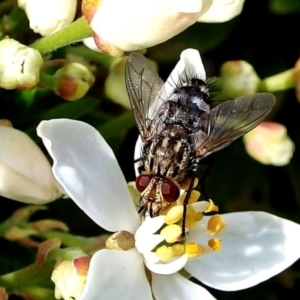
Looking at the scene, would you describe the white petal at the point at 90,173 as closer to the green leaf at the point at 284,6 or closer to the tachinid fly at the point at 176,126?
the tachinid fly at the point at 176,126

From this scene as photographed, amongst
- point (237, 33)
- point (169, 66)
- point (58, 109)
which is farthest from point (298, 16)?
point (58, 109)

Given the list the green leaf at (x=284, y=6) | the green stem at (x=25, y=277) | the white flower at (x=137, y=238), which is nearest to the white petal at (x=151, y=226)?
the white flower at (x=137, y=238)

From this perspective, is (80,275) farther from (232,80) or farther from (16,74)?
(232,80)

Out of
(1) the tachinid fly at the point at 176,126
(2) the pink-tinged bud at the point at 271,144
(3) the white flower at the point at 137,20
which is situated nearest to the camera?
(3) the white flower at the point at 137,20

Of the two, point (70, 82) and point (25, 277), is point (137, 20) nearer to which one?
point (70, 82)

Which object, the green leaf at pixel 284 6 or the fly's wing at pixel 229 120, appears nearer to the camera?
the fly's wing at pixel 229 120

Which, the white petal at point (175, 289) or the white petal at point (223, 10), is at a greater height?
the white petal at point (223, 10)

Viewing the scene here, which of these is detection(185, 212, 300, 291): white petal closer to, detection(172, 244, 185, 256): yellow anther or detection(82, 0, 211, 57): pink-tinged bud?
detection(172, 244, 185, 256): yellow anther
